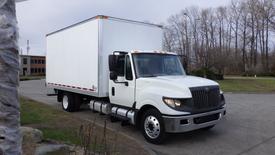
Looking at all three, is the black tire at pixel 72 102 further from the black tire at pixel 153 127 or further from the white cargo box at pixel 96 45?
the black tire at pixel 153 127

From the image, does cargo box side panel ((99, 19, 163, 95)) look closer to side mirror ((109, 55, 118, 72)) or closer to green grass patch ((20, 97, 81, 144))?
side mirror ((109, 55, 118, 72))

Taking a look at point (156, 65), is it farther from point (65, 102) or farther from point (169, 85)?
point (65, 102)

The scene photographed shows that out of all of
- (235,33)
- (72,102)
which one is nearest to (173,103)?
(72,102)

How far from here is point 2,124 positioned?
2.13 meters

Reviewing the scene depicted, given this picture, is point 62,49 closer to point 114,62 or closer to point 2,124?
point 114,62

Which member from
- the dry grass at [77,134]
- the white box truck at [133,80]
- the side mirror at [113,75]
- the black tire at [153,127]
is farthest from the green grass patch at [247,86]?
the dry grass at [77,134]

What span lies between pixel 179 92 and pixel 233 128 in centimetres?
303

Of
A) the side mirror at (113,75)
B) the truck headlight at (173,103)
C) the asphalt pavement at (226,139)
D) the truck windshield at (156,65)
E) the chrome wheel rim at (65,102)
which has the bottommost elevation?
the asphalt pavement at (226,139)

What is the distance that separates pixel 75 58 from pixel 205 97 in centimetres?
535

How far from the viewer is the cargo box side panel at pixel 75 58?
29.8 ft

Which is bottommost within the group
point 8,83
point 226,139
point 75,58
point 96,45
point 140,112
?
point 226,139

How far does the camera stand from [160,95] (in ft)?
22.3

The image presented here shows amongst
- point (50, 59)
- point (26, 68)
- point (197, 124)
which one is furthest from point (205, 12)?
point (197, 124)

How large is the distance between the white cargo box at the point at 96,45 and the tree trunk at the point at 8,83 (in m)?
6.59
